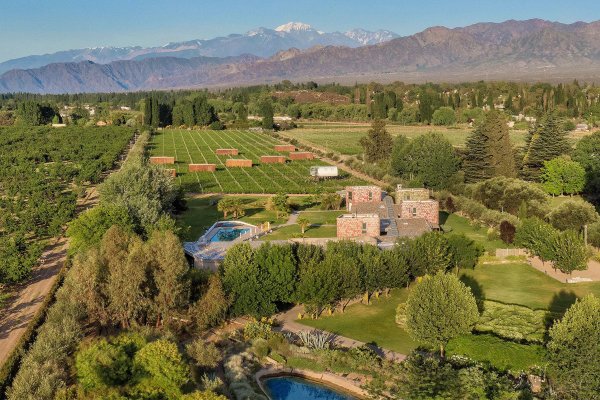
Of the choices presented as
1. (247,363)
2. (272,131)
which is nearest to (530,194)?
(247,363)

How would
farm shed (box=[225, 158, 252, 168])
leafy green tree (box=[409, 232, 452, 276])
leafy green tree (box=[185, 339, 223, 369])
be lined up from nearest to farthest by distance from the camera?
leafy green tree (box=[185, 339, 223, 369])
leafy green tree (box=[409, 232, 452, 276])
farm shed (box=[225, 158, 252, 168])

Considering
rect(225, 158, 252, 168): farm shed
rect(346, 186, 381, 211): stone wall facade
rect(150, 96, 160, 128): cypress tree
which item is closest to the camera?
rect(346, 186, 381, 211): stone wall facade

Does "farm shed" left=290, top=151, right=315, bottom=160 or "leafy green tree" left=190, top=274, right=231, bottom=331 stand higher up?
"leafy green tree" left=190, top=274, right=231, bottom=331

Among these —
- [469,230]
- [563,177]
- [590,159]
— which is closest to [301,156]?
[563,177]

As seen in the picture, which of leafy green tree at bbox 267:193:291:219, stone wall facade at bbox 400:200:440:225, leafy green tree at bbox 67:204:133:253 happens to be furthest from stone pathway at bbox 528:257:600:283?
leafy green tree at bbox 67:204:133:253

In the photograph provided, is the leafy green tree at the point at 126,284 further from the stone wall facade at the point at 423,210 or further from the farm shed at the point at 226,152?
the farm shed at the point at 226,152

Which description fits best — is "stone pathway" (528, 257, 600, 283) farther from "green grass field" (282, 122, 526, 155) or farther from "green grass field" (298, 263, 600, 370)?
"green grass field" (282, 122, 526, 155)
